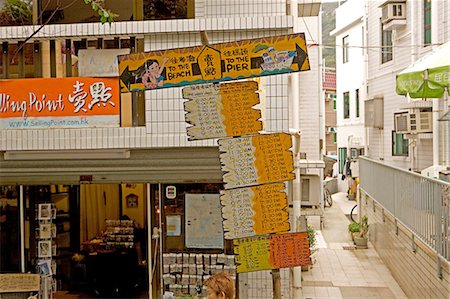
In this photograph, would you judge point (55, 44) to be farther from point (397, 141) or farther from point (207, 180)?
point (397, 141)

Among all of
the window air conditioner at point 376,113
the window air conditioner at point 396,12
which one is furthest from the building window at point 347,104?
the window air conditioner at point 396,12

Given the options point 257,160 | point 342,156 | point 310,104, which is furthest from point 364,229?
point 342,156

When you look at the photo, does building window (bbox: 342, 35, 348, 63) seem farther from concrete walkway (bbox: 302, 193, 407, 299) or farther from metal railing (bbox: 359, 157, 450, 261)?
metal railing (bbox: 359, 157, 450, 261)

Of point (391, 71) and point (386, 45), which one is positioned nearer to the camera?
point (391, 71)

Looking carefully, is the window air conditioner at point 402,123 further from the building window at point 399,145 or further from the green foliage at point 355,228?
the green foliage at point 355,228

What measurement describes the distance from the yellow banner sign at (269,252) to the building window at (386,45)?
15.5 metres

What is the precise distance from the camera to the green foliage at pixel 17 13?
384 inches

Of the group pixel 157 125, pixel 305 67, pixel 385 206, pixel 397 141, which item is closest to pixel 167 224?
pixel 157 125

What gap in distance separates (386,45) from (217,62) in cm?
1634

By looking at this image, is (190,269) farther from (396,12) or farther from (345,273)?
(396,12)

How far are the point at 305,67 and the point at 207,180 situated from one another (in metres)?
4.26

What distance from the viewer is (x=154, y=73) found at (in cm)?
582

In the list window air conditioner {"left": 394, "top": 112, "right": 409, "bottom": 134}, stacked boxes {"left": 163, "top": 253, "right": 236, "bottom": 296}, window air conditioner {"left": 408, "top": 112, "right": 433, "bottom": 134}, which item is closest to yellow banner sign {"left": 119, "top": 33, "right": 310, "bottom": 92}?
stacked boxes {"left": 163, "top": 253, "right": 236, "bottom": 296}

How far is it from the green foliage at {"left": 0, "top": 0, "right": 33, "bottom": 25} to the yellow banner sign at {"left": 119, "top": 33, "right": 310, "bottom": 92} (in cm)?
461
